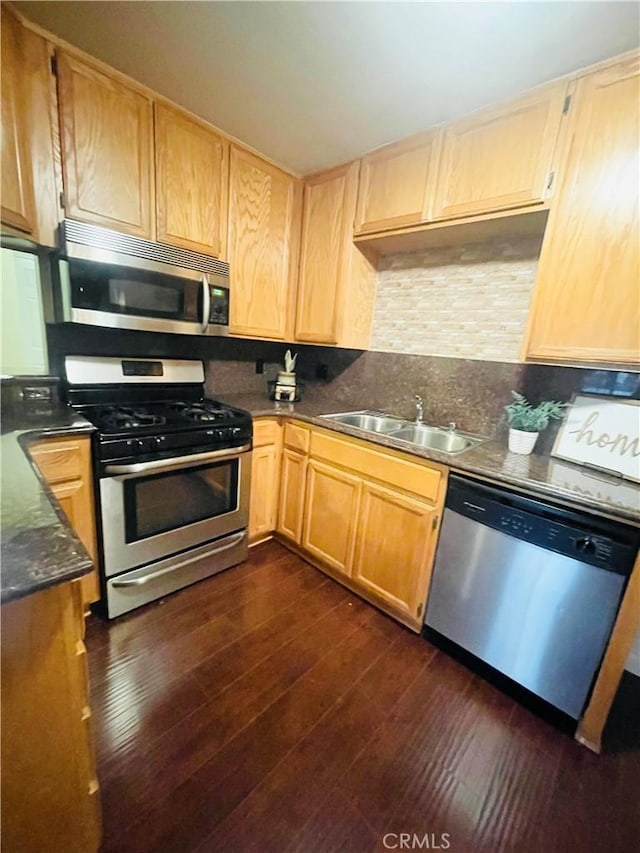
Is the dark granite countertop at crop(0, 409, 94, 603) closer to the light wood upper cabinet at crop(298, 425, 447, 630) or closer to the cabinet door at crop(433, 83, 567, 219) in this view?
the light wood upper cabinet at crop(298, 425, 447, 630)

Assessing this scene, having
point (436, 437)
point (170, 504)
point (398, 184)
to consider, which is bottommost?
point (170, 504)

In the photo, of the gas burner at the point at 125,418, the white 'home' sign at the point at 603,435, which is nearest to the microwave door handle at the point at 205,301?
the gas burner at the point at 125,418

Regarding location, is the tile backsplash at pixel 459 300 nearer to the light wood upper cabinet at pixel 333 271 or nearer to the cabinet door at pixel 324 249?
the light wood upper cabinet at pixel 333 271

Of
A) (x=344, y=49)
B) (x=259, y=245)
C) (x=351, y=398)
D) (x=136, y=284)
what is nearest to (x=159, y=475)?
(x=136, y=284)

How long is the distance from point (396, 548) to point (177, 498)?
1.14 meters

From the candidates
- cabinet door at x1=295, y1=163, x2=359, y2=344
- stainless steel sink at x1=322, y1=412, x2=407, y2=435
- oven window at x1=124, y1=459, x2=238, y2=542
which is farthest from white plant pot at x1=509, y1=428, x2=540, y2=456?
oven window at x1=124, y1=459, x2=238, y2=542

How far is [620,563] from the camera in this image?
1172 millimetres

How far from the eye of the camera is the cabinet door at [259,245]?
6.81 feet

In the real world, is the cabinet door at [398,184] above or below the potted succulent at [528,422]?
above

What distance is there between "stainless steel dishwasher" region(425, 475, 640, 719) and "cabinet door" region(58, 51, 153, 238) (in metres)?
1.95

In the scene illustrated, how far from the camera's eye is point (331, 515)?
6.84ft

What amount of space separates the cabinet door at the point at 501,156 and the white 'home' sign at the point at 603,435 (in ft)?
2.91

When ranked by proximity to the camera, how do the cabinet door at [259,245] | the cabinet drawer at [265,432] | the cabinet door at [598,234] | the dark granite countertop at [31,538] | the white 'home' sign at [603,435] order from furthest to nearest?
the cabinet drawer at [265,432] → the cabinet door at [259,245] → the white 'home' sign at [603,435] → the cabinet door at [598,234] → the dark granite countertop at [31,538]

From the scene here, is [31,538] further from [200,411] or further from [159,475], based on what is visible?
[200,411]
